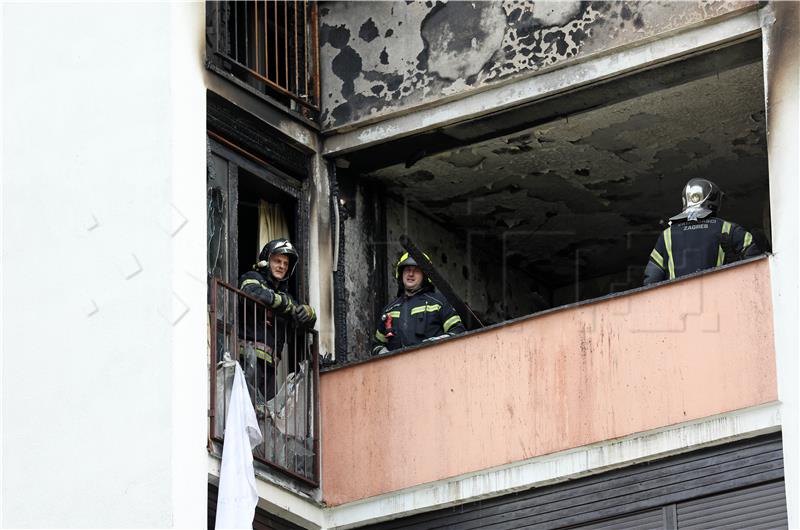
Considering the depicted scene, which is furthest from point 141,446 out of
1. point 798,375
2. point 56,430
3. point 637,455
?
point 798,375

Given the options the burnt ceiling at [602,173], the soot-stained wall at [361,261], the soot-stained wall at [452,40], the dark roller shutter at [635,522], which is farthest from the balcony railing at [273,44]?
the dark roller shutter at [635,522]

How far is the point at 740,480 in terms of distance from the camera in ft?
47.6

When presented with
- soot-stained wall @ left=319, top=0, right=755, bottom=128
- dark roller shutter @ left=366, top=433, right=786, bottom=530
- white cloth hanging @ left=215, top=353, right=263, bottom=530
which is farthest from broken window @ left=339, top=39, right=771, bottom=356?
dark roller shutter @ left=366, top=433, right=786, bottom=530

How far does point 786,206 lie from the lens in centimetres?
1460

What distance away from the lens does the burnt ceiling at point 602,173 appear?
17.2 m

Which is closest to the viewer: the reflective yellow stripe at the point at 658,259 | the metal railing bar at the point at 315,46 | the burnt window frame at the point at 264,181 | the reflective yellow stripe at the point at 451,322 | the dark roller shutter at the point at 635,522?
the dark roller shutter at the point at 635,522

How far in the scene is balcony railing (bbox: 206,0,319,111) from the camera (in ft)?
A: 55.7

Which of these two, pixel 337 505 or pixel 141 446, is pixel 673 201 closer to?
pixel 337 505

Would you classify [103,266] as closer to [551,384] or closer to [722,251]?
[551,384]

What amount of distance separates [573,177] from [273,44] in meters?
2.94

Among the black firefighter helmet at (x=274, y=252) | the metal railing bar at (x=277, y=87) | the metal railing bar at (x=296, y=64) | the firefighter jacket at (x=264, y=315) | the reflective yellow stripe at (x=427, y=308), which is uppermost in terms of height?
the metal railing bar at (x=296, y=64)

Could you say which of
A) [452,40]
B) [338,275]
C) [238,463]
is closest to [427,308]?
[338,275]

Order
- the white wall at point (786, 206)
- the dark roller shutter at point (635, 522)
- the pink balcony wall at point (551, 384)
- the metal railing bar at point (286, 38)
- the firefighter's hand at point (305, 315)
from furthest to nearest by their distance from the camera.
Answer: the metal railing bar at point (286, 38) → the firefighter's hand at point (305, 315) → the dark roller shutter at point (635, 522) → the pink balcony wall at point (551, 384) → the white wall at point (786, 206)

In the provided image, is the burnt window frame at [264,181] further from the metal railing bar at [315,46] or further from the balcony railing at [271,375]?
the metal railing bar at [315,46]
